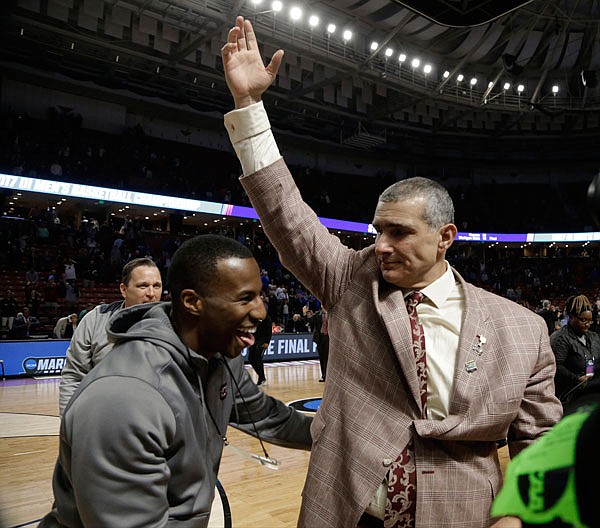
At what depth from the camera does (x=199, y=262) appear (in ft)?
4.75

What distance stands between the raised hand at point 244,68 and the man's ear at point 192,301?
22.8 inches

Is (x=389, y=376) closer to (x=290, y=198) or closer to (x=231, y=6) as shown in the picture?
(x=290, y=198)

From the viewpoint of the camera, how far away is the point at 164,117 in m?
20.8

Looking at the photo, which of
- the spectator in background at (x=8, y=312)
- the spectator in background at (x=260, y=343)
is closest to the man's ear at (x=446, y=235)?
the spectator in background at (x=260, y=343)

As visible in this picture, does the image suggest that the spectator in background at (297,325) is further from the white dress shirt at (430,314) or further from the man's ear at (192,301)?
the man's ear at (192,301)

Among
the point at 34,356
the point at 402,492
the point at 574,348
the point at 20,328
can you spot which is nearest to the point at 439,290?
the point at 402,492

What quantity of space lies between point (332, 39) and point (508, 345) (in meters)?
16.9

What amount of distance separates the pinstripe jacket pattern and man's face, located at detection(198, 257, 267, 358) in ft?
0.57

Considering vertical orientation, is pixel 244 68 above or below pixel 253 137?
above

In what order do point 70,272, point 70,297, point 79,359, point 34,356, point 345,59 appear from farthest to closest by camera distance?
point 345,59 < point 70,272 < point 70,297 < point 34,356 < point 79,359

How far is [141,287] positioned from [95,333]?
0.42 m

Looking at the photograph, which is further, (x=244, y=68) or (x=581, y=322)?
(x=581, y=322)

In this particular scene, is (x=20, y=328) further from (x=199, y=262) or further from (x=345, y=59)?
(x=345, y=59)

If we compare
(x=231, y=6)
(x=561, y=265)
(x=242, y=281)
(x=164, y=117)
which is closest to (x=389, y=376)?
(x=242, y=281)
